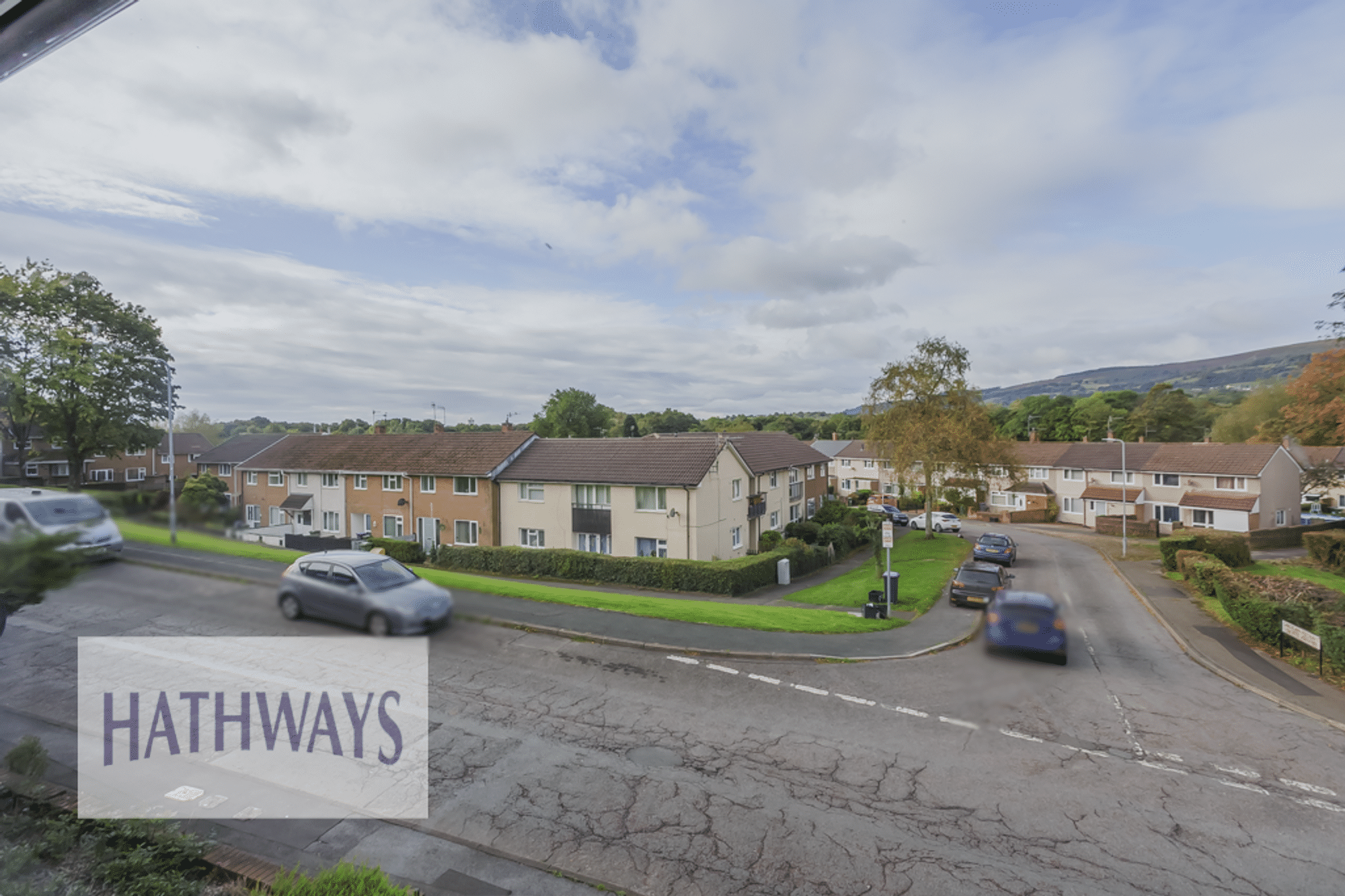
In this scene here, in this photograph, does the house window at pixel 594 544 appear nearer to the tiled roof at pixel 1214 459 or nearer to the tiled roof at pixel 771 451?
the tiled roof at pixel 771 451

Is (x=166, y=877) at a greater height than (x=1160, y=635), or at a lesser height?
lesser

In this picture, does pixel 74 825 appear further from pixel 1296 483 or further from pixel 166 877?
pixel 1296 483

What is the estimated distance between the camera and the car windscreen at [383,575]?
1.22 meters

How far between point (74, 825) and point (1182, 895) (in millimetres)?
7657

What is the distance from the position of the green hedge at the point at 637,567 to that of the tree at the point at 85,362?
969mm

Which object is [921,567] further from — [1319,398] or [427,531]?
[1319,398]

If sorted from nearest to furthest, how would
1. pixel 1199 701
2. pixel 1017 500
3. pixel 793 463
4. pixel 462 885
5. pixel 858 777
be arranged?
pixel 462 885, pixel 1199 701, pixel 858 777, pixel 1017 500, pixel 793 463

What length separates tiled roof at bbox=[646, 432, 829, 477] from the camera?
2550 centimetres

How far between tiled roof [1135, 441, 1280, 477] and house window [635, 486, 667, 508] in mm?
30860

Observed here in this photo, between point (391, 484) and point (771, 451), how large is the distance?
28309 mm

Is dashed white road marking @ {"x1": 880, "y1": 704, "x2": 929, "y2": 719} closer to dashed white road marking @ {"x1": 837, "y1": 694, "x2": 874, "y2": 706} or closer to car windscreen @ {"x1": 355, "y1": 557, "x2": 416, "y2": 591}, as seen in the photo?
dashed white road marking @ {"x1": 837, "y1": 694, "x2": 874, "y2": 706}

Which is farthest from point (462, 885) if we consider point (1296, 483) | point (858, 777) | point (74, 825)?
point (1296, 483)

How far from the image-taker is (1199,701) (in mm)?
6102

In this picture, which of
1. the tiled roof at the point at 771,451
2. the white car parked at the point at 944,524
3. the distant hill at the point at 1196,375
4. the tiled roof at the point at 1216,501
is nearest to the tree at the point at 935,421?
the tiled roof at the point at 771,451
